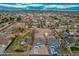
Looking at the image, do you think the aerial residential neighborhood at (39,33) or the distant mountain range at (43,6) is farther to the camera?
the distant mountain range at (43,6)

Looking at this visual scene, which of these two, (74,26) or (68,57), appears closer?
(68,57)

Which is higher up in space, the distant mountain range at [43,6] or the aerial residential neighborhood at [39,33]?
the distant mountain range at [43,6]

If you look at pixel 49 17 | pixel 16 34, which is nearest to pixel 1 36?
pixel 16 34

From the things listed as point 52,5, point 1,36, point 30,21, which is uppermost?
point 52,5

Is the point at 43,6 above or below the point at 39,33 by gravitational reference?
above

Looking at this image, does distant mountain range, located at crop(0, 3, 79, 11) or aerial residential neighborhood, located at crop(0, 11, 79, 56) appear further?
distant mountain range, located at crop(0, 3, 79, 11)

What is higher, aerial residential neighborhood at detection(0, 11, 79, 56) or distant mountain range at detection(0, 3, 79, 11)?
distant mountain range at detection(0, 3, 79, 11)

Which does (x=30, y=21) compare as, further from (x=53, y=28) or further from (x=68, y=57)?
(x=68, y=57)

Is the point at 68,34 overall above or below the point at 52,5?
below
